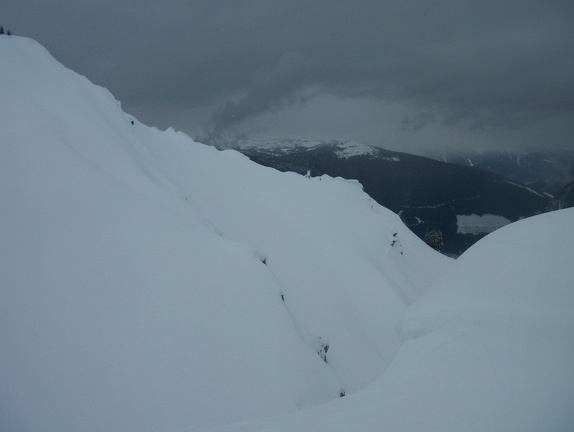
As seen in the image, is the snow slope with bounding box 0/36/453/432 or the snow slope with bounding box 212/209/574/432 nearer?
the snow slope with bounding box 212/209/574/432

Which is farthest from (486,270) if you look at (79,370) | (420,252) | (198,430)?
(420,252)

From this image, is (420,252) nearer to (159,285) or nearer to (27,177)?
(159,285)

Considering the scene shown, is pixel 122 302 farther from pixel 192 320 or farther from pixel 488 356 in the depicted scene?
pixel 488 356

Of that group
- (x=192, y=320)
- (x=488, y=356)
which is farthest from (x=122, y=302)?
(x=488, y=356)

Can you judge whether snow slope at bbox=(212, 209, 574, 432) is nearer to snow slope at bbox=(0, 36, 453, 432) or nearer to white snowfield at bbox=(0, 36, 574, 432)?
white snowfield at bbox=(0, 36, 574, 432)

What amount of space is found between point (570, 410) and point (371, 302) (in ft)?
77.4

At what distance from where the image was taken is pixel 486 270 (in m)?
6.71

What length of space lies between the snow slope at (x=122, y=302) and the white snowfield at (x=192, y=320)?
0.05 metres

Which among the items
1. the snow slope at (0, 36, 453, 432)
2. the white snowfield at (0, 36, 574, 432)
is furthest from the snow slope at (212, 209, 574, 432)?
the snow slope at (0, 36, 453, 432)

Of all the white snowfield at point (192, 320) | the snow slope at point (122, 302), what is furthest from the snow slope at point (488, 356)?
the snow slope at point (122, 302)

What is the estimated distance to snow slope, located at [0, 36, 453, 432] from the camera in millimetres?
8102

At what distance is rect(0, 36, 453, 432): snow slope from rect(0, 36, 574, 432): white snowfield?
0.16ft

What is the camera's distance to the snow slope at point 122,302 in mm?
8102

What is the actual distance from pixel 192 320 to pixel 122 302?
7.71 ft
